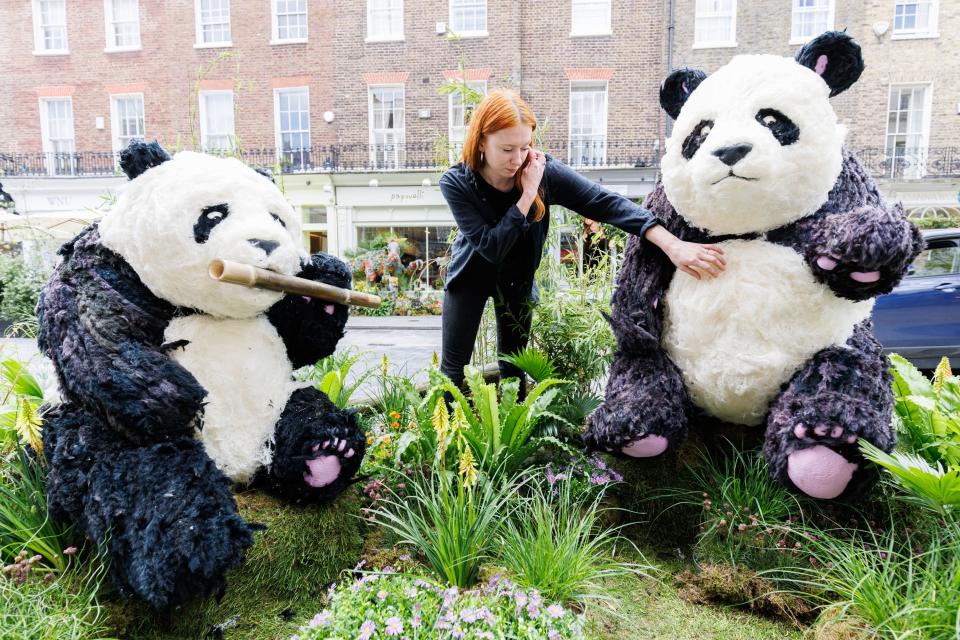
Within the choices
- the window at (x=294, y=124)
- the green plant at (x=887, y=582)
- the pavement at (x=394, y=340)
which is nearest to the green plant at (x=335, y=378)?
the green plant at (x=887, y=582)

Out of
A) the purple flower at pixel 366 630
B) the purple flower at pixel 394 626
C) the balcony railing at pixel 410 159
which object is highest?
the balcony railing at pixel 410 159

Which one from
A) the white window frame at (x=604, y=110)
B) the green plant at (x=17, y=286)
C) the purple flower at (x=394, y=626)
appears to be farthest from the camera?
the white window frame at (x=604, y=110)

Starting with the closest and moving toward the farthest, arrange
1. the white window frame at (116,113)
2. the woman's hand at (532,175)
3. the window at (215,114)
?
the woman's hand at (532,175)
the window at (215,114)
the white window frame at (116,113)

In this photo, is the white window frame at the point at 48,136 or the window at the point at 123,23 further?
the white window frame at the point at 48,136

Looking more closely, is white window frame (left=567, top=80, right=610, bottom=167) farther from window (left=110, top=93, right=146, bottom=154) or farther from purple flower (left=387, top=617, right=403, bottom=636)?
purple flower (left=387, top=617, right=403, bottom=636)

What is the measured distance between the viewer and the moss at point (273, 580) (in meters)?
1.68

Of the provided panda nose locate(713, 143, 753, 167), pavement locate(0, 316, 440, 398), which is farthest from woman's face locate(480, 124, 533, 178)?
pavement locate(0, 316, 440, 398)

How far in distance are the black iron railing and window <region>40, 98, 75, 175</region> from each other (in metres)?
0.03

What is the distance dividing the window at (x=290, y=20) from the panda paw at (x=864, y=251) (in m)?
16.0

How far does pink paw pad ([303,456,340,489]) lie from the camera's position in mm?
1864

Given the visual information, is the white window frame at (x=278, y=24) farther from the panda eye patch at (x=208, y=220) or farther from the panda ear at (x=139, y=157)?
the panda eye patch at (x=208, y=220)

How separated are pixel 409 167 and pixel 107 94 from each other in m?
8.51

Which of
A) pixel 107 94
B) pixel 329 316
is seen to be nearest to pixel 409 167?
pixel 107 94

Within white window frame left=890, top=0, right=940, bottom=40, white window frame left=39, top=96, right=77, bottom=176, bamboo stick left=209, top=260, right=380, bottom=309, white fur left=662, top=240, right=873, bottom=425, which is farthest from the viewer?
white window frame left=39, top=96, right=77, bottom=176
